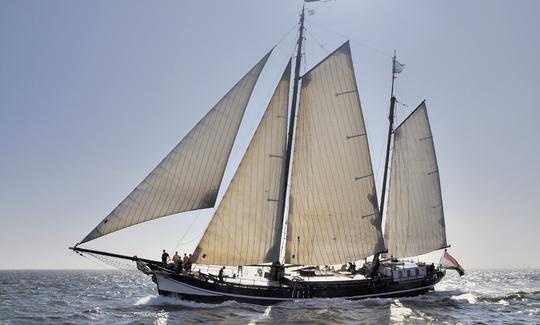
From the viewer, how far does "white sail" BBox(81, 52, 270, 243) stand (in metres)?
26.2

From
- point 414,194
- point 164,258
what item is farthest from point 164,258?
point 414,194

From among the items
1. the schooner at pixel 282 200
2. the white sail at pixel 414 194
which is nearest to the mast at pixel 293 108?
the schooner at pixel 282 200

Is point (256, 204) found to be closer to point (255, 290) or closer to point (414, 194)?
point (255, 290)

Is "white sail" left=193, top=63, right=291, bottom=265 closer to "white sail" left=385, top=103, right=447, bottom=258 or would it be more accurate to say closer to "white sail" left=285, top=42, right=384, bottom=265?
"white sail" left=285, top=42, right=384, bottom=265

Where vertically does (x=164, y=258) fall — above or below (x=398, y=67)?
below

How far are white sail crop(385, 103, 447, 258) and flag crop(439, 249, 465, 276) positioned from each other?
1.42 meters

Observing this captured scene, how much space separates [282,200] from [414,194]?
16228 millimetres

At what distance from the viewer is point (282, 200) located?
31.3 metres

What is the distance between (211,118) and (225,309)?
1081 cm

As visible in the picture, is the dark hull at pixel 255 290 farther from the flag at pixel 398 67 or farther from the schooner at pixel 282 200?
the flag at pixel 398 67

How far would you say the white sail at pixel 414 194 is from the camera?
42125 millimetres

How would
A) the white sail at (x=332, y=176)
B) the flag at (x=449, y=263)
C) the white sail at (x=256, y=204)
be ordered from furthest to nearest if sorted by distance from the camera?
the flag at (x=449, y=263) → the white sail at (x=332, y=176) → the white sail at (x=256, y=204)

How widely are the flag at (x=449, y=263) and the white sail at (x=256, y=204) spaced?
19.3m

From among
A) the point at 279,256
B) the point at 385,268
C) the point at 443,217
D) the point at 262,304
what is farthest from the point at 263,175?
the point at 443,217
